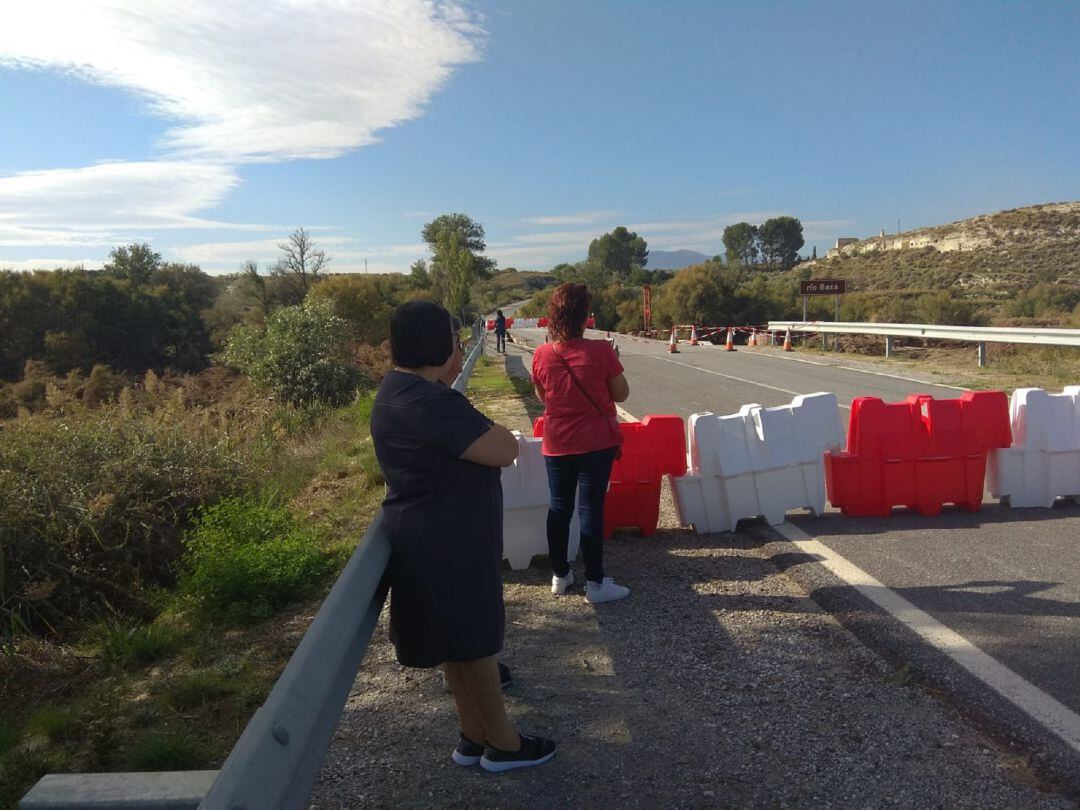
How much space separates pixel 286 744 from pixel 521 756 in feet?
4.79

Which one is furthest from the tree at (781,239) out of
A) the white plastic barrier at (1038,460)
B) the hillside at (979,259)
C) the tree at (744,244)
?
the white plastic barrier at (1038,460)

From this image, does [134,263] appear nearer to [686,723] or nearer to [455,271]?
[455,271]

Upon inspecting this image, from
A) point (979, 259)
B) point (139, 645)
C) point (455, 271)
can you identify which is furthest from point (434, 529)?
point (979, 259)

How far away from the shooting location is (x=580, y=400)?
4738 mm

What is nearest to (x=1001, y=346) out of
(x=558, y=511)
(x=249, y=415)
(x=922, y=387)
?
(x=922, y=387)

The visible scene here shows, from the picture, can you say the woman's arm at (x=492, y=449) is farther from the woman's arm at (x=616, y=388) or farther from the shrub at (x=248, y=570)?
the shrub at (x=248, y=570)

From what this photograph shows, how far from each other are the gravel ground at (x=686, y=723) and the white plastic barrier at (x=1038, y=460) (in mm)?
2893

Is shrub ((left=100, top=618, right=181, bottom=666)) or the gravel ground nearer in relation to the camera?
the gravel ground

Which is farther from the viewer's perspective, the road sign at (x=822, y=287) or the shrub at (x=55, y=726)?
the road sign at (x=822, y=287)

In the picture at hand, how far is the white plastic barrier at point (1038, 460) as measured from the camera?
652 cm

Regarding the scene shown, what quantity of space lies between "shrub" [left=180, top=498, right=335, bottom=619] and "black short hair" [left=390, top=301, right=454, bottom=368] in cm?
290

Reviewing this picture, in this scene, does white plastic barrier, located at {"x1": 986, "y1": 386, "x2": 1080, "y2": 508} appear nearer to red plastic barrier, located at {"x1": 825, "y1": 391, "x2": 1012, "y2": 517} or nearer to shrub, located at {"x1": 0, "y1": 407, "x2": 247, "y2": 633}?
red plastic barrier, located at {"x1": 825, "y1": 391, "x2": 1012, "y2": 517}

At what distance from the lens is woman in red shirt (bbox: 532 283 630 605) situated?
4.73 meters

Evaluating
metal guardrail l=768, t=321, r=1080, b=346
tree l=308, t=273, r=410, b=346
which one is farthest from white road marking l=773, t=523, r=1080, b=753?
tree l=308, t=273, r=410, b=346
